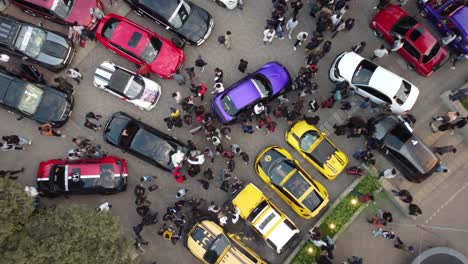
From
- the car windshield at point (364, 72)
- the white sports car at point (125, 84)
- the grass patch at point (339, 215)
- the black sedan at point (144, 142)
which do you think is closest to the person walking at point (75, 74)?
the white sports car at point (125, 84)

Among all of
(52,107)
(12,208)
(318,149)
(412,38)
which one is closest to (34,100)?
(52,107)

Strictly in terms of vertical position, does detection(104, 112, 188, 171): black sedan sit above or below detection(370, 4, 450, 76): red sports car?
below

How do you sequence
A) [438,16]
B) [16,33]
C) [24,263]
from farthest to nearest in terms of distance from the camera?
[438,16] → [16,33] → [24,263]

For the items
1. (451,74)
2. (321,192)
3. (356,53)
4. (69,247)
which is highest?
(451,74)

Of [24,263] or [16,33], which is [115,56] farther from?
[24,263]

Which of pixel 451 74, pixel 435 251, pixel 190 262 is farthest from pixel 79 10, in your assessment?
pixel 435 251

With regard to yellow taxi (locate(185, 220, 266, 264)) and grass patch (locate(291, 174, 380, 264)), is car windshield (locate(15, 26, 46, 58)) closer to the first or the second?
yellow taxi (locate(185, 220, 266, 264))

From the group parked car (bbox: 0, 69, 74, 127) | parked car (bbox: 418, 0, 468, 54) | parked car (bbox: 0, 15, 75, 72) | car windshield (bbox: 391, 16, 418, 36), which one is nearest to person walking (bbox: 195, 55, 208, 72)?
parked car (bbox: 0, 15, 75, 72)
